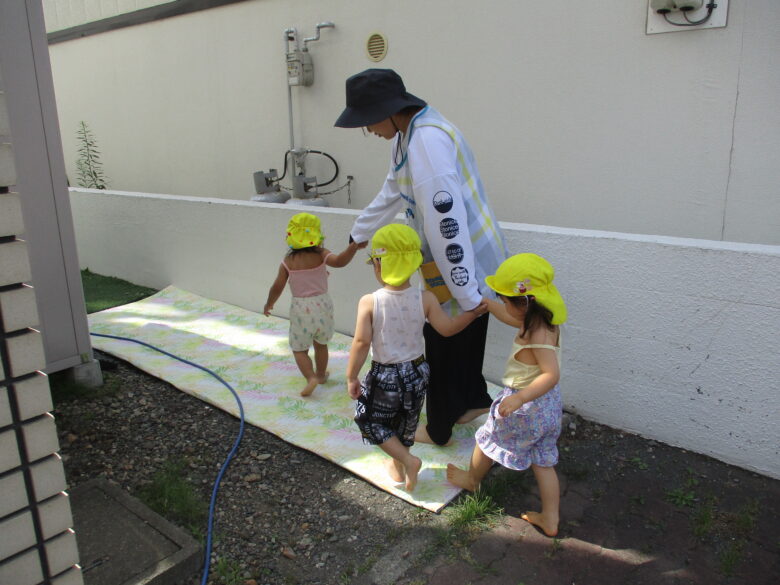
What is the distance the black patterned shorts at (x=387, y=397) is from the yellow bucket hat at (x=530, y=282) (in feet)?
2.00

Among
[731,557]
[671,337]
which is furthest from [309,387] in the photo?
[731,557]

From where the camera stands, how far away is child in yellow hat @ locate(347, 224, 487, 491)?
2.67 meters

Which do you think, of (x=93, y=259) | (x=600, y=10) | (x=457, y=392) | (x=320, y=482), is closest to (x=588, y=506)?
(x=457, y=392)

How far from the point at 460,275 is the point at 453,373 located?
620 mm

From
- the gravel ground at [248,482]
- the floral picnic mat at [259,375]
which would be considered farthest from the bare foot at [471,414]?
the gravel ground at [248,482]

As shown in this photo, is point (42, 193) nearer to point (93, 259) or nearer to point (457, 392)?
point (457, 392)

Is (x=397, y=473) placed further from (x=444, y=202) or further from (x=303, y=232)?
(x=303, y=232)

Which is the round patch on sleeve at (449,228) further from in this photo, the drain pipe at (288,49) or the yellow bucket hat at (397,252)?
the drain pipe at (288,49)

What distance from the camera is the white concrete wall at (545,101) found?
4.03 metres

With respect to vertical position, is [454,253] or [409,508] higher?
[454,253]

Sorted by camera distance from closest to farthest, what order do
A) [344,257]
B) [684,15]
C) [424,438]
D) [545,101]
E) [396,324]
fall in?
[396,324]
[424,438]
[344,257]
[684,15]
[545,101]

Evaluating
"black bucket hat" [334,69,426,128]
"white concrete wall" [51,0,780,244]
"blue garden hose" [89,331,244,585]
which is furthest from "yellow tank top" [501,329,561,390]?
"white concrete wall" [51,0,780,244]

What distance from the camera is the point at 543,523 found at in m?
2.58

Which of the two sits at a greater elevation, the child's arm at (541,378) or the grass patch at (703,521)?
the child's arm at (541,378)
